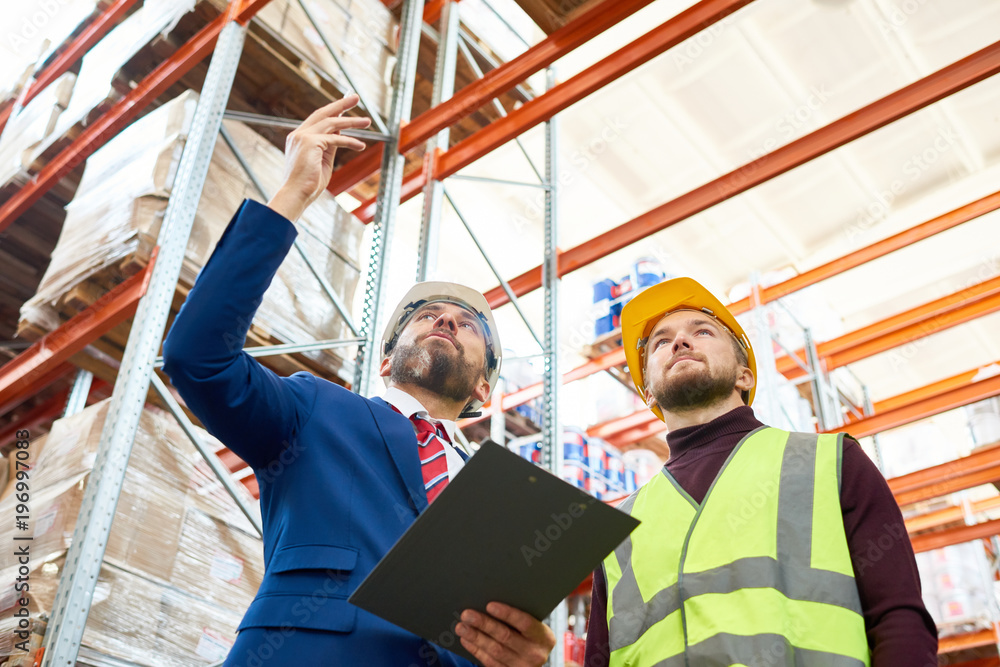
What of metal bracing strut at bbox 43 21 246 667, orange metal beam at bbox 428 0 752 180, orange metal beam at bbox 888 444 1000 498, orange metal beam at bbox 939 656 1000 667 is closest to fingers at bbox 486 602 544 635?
metal bracing strut at bbox 43 21 246 667

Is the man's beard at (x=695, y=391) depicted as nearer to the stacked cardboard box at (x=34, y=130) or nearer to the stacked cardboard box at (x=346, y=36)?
the stacked cardboard box at (x=346, y=36)

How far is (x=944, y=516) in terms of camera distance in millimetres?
10070

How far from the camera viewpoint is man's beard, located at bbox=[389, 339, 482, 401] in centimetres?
234

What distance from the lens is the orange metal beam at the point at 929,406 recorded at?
7328 mm

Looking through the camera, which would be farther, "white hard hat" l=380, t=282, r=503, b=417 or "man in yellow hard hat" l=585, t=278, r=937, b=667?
"white hard hat" l=380, t=282, r=503, b=417

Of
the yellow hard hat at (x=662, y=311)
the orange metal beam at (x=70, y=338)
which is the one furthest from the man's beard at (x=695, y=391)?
the orange metal beam at (x=70, y=338)

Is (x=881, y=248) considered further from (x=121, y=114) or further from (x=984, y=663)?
(x=121, y=114)

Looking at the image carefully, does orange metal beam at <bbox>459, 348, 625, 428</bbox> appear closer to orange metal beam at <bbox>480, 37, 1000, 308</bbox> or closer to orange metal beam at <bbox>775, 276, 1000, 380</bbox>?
orange metal beam at <bbox>775, 276, 1000, 380</bbox>

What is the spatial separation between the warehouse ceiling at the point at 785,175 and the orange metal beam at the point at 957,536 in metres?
3.06

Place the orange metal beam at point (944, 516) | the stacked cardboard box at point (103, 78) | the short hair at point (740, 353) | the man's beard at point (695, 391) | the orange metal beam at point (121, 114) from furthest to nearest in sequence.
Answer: the orange metal beam at point (944, 516) → the stacked cardboard box at point (103, 78) → the orange metal beam at point (121, 114) → the short hair at point (740, 353) → the man's beard at point (695, 391)

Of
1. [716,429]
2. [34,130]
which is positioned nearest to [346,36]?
[34,130]

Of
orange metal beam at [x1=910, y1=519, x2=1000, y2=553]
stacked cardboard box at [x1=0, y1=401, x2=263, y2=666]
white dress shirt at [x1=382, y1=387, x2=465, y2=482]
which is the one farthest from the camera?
orange metal beam at [x1=910, y1=519, x2=1000, y2=553]

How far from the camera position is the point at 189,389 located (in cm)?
163

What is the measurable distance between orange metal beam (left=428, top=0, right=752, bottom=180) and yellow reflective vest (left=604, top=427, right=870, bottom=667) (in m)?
3.00
